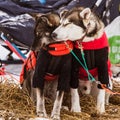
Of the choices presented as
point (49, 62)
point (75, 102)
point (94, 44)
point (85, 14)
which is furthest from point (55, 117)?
point (85, 14)

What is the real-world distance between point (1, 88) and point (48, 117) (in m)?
0.62

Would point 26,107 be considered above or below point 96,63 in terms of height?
below

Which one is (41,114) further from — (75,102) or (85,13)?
(85,13)

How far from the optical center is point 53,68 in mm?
2799

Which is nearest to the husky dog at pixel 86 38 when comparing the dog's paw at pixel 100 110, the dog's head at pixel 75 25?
the dog's head at pixel 75 25

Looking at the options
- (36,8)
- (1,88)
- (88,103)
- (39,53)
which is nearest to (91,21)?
(39,53)

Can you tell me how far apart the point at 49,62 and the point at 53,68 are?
0.05 metres

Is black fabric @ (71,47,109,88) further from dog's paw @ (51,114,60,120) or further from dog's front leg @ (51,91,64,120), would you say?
Answer: dog's paw @ (51,114,60,120)

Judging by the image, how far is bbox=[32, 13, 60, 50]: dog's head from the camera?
2750 millimetres

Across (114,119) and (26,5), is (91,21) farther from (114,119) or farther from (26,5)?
(26,5)

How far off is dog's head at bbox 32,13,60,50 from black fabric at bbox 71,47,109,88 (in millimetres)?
220

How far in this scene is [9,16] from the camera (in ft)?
15.9

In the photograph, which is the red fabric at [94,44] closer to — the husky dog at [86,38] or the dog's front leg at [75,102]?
the husky dog at [86,38]

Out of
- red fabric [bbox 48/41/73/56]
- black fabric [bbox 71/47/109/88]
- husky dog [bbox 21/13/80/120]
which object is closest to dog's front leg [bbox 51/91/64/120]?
husky dog [bbox 21/13/80/120]
